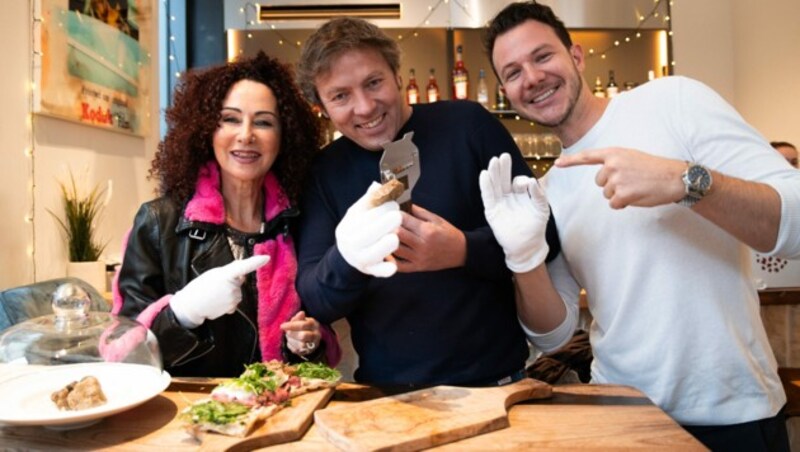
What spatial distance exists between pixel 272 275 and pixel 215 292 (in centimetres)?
30

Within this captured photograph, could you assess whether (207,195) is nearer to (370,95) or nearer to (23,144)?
(370,95)

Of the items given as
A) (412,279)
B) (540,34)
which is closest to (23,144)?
(412,279)

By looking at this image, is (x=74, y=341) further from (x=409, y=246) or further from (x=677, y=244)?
(x=677, y=244)

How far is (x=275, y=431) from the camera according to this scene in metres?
1.00

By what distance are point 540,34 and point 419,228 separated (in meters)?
0.62

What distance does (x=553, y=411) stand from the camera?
1105 millimetres

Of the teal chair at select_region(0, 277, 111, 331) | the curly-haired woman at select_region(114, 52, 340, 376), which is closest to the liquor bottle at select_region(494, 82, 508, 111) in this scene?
the curly-haired woman at select_region(114, 52, 340, 376)

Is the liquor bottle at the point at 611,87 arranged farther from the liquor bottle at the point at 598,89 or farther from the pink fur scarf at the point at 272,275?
the pink fur scarf at the point at 272,275

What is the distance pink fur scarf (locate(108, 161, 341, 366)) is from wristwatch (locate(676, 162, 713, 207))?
37.5 inches

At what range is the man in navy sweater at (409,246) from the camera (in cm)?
135

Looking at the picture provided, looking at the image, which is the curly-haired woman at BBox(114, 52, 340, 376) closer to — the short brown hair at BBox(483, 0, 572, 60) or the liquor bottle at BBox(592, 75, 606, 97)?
the short brown hair at BBox(483, 0, 572, 60)

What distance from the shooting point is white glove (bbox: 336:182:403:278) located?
1.11 metres

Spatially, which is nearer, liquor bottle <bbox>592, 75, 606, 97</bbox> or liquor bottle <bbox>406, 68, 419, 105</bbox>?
liquor bottle <bbox>406, 68, 419, 105</bbox>

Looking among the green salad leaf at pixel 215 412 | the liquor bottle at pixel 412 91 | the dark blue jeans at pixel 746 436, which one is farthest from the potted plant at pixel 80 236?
the dark blue jeans at pixel 746 436
